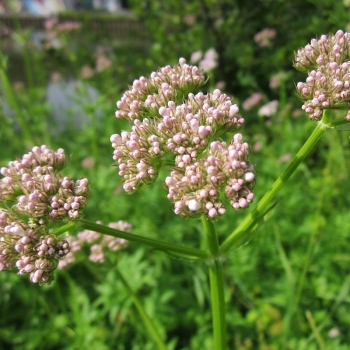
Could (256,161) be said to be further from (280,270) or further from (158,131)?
(158,131)

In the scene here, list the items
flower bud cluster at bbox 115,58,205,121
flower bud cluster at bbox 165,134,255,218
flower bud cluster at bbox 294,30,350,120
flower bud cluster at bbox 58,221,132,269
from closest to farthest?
flower bud cluster at bbox 165,134,255,218
flower bud cluster at bbox 294,30,350,120
flower bud cluster at bbox 115,58,205,121
flower bud cluster at bbox 58,221,132,269

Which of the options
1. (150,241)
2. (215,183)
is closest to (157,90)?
(215,183)

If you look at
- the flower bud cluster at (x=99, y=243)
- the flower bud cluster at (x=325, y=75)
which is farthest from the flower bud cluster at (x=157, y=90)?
the flower bud cluster at (x=99, y=243)

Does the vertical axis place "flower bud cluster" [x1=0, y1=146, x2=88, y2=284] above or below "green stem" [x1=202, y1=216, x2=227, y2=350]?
above

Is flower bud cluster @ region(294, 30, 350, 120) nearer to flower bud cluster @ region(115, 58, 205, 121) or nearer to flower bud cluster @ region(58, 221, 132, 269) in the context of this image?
flower bud cluster @ region(115, 58, 205, 121)

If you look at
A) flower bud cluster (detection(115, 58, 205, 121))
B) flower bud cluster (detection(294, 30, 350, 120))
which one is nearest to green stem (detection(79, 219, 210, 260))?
flower bud cluster (detection(115, 58, 205, 121))

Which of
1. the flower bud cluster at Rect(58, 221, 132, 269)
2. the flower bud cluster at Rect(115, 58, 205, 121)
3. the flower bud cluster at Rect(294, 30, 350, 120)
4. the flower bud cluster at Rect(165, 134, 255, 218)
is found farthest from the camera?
the flower bud cluster at Rect(58, 221, 132, 269)
